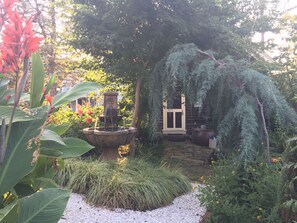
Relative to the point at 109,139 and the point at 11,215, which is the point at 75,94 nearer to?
the point at 11,215

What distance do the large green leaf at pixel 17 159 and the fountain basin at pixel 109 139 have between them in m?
4.03

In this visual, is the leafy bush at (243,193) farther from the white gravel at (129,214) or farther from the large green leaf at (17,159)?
the large green leaf at (17,159)

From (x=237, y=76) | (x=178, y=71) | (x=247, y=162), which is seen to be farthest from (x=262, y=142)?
(x=178, y=71)

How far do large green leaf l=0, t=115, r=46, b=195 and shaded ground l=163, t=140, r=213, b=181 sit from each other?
467 centimetres

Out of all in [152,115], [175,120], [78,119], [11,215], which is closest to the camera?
[11,215]

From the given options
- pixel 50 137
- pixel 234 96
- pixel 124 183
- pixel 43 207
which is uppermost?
pixel 234 96

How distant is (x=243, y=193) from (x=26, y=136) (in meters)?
2.60

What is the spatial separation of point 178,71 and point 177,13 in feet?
6.10

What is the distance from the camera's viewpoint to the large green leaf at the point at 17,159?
71.8 inches

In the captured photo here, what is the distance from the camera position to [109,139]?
5984 millimetres

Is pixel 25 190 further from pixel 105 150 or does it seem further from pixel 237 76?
pixel 105 150

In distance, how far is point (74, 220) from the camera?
12.3 ft

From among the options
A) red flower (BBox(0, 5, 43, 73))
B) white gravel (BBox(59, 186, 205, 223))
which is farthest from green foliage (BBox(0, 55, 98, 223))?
white gravel (BBox(59, 186, 205, 223))

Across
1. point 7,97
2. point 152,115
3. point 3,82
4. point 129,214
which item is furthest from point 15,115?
point 152,115
